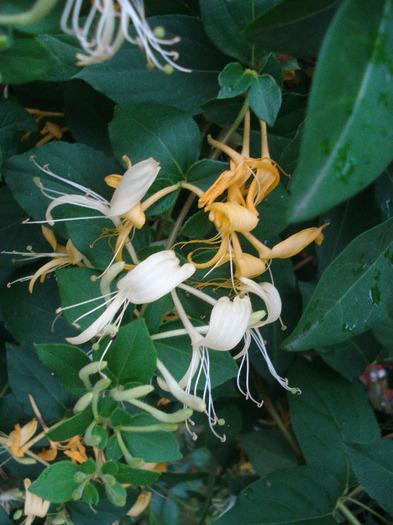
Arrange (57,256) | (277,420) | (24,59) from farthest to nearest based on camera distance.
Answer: (277,420), (57,256), (24,59)

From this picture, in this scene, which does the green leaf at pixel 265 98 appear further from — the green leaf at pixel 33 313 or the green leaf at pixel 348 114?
the green leaf at pixel 33 313

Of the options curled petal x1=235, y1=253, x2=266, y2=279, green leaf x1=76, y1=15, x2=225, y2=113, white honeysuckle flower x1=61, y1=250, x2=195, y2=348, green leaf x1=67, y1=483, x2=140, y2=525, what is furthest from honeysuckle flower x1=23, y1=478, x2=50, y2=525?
green leaf x1=76, y1=15, x2=225, y2=113

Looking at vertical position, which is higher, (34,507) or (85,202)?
(85,202)

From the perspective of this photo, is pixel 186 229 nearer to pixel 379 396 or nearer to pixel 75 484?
pixel 75 484

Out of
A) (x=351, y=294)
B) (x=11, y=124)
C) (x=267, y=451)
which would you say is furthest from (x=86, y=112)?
(x=267, y=451)

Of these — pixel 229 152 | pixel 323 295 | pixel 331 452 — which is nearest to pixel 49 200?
pixel 229 152

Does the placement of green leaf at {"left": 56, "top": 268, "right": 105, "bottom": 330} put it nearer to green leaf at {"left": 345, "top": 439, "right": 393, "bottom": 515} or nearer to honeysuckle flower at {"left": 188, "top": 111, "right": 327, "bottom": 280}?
honeysuckle flower at {"left": 188, "top": 111, "right": 327, "bottom": 280}

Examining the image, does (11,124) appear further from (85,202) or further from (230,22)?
(230,22)
